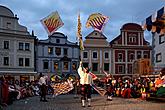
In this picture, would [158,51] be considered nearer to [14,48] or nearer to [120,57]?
[14,48]

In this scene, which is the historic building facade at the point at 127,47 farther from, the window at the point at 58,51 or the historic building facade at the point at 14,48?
the historic building facade at the point at 14,48

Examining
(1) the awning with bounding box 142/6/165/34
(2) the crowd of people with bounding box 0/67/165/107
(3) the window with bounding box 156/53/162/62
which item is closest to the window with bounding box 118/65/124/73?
(3) the window with bounding box 156/53/162/62

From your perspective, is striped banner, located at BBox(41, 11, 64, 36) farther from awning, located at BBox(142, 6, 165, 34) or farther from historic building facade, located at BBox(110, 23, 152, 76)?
historic building facade, located at BBox(110, 23, 152, 76)

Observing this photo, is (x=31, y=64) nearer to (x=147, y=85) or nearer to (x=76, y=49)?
(x=76, y=49)

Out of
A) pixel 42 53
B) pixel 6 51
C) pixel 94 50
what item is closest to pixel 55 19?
pixel 6 51

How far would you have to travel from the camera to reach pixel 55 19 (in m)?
22.7

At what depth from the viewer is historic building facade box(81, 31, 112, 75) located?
197 ft

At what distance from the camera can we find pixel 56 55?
57.7 m

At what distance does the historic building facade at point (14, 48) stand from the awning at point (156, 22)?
37157 millimetres

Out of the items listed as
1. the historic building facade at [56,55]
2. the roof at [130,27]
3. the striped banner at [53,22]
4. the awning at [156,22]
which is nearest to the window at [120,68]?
the roof at [130,27]

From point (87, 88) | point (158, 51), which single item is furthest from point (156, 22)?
point (158, 51)

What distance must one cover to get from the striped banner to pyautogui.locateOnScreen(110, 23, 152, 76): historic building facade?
38953 millimetres

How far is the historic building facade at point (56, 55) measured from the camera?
5651cm

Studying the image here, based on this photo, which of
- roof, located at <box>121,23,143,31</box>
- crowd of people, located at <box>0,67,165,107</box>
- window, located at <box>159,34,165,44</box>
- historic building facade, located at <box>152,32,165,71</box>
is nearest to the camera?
crowd of people, located at <box>0,67,165,107</box>
